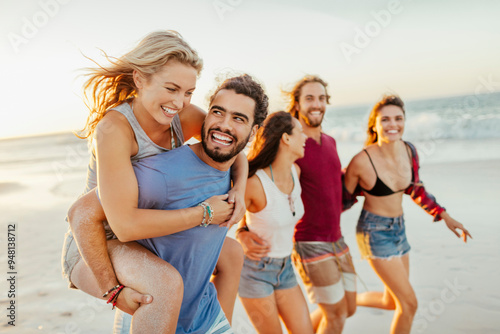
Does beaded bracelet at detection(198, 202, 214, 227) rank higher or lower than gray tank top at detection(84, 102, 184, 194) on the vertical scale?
lower

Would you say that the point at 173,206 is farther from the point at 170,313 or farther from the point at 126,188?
the point at 170,313

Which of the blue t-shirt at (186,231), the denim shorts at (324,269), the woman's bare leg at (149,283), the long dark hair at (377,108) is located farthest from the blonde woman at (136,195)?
the long dark hair at (377,108)

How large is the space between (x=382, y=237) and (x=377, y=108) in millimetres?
1439

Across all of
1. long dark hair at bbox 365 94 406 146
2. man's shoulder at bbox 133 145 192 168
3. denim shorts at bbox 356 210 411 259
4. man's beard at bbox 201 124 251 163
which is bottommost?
denim shorts at bbox 356 210 411 259

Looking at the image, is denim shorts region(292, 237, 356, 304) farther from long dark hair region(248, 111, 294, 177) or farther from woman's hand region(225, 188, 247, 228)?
woman's hand region(225, 188, 247, 228)

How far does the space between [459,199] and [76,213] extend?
317 inches

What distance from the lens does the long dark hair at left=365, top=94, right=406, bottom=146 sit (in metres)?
4.51

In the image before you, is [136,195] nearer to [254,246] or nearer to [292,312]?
[254,246]

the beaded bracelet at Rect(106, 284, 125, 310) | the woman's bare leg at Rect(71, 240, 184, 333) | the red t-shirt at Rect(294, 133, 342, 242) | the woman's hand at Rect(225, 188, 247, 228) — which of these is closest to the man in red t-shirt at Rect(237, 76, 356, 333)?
the red t-shirt at Rect(294, 133, 342, 242)

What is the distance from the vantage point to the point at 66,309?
4.87m

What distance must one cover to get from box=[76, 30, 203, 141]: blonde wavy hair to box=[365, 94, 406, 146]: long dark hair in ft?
8.46

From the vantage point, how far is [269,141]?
12.2ft

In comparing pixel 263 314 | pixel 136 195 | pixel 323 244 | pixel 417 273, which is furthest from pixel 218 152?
pixel 417 273

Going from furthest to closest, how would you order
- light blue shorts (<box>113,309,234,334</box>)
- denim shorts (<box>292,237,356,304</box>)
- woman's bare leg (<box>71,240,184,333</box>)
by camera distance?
denim shorts (<box>292,237,356,304</box>) → light blue shorts (<box>113,309,234,334</box>) → woman's bare leg (<box>71,240,184,333</box>)
